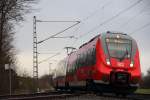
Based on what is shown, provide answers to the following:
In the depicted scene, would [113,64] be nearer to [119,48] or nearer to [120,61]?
[120,61]

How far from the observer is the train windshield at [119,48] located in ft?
91.4

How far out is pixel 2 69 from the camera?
153 ft

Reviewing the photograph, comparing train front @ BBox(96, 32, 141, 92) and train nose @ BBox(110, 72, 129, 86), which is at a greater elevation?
train front @ BBox(96, 32, 141, 92)

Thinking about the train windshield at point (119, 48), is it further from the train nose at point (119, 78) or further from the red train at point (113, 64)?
the train nose at point (119, 78)

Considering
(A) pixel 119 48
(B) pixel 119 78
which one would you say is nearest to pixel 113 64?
(B) pixel 119 78

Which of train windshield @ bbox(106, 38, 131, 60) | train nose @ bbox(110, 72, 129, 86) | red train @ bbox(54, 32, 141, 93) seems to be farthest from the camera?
train windshield @ bbox(106, 38, 131, 60)

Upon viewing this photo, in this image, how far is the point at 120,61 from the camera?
90.5ft

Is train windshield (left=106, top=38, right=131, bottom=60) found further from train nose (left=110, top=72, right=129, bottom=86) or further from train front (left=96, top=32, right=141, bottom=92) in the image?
train nose (left=110, top=72, right=129, bottom=86)

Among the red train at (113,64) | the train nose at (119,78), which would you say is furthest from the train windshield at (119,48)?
the train nose at (119,78)

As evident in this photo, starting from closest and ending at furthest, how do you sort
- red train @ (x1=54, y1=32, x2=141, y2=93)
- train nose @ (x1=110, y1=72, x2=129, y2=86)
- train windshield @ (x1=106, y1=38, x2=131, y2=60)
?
train nose @ (x1=110, y1=72, x2=129, y2=86) < red train @ (x1=54, y1=32, x2=141, y2=93) < train windshield @ (x1=106, y1=38, x2=131, y2=60)

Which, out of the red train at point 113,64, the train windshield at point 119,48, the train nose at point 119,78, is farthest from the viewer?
the train windshield at point 119,48

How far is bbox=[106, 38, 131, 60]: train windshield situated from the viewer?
27.8 m

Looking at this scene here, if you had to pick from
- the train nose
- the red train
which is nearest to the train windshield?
the red train

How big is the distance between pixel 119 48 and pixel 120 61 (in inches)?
33.8
